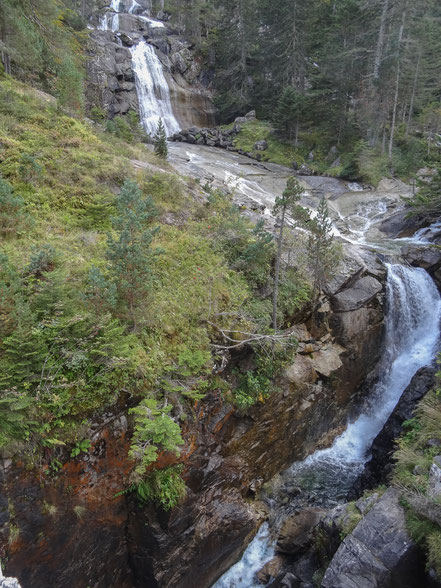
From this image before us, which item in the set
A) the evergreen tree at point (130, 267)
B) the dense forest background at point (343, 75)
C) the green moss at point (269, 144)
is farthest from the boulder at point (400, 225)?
the evergreen tree at point (130, 267)

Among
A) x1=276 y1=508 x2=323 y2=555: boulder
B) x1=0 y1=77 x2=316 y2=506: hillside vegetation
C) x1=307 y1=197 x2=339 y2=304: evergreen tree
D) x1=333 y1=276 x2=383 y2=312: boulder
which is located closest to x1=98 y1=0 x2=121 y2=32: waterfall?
x1=0 y1=77 x2=316 y2=506: hillside vegetation

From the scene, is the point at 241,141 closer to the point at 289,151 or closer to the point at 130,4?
the point at 289,151

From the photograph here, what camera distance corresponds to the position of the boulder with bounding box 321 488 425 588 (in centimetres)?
702

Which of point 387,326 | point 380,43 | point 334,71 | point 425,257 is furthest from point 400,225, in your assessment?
point 334,71

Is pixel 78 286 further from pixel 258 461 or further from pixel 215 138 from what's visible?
pixel 215 138

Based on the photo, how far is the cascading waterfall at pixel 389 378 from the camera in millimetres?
11234

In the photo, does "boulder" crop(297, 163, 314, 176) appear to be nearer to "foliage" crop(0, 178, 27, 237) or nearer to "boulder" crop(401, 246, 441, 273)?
Answer: "boulder" crop(401, 246, 441, 273)

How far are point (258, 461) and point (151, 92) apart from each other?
33.8m

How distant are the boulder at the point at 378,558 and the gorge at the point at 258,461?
2 centimetres

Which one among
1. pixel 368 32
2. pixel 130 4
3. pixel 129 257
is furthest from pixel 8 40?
pixel 130 4

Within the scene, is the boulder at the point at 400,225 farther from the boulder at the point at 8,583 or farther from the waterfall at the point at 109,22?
the waterfall at the point at 109,22

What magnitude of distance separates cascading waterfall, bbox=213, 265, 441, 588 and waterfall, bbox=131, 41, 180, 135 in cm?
2529

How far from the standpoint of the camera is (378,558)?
23.6ft

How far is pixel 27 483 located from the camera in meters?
5.90
